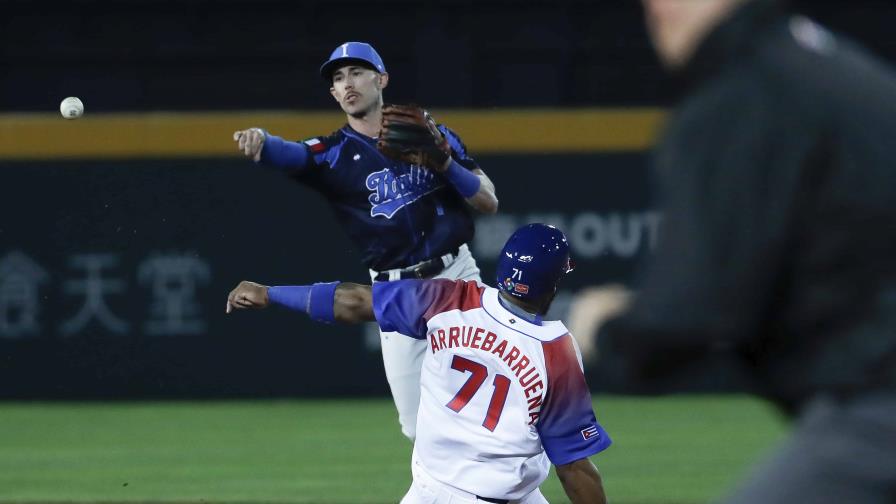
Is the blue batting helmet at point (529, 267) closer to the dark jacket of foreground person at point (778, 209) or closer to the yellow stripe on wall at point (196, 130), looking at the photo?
the dark jacket of foreground person at point (778, 209)

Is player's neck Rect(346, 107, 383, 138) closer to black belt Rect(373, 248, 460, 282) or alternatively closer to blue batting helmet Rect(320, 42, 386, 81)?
blue batting helmet Rect(320, 42, 386, 81)

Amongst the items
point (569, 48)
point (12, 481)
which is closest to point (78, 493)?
point (12, 481)

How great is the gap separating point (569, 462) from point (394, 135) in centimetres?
172

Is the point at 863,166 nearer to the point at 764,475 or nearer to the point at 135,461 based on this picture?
the point at 764,475

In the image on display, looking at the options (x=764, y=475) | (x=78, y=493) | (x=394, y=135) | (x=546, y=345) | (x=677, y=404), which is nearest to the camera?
(x=764, y=475)

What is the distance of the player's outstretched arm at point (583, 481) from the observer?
5004 millimetres

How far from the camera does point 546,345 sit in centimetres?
486

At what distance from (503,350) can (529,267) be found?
29 cm

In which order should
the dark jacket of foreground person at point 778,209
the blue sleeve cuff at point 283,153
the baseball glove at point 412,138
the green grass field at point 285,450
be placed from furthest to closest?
the green grass field at point 285,450, the blue sleeve cuff at point 283,153, the baseball glove at point 412,138, the dark jacket of foreground person at point 778,209

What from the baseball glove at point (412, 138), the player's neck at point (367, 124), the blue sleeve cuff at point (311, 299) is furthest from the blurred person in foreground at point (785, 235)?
the player's neck at point (367, 124)

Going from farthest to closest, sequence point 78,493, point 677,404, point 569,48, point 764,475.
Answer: point 569,48, point 677,404, point 78,493, point 764,475

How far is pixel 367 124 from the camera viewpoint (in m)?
6.59

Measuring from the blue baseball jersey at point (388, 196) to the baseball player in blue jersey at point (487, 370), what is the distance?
153 cm

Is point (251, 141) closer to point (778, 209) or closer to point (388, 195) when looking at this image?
point (388, 195)
